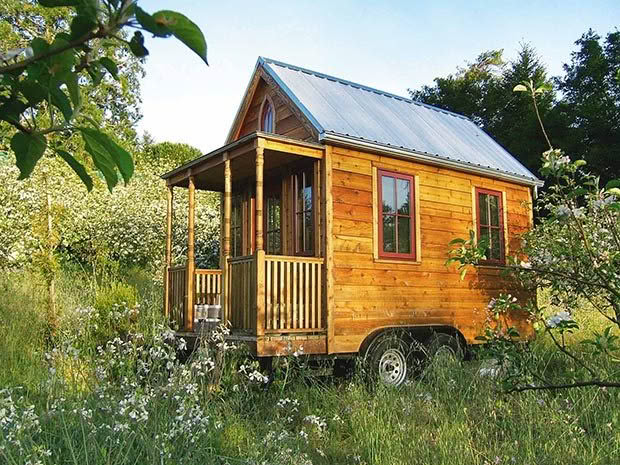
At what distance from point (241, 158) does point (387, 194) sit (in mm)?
2207

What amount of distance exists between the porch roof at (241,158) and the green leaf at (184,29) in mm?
6772

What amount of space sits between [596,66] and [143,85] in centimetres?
1793

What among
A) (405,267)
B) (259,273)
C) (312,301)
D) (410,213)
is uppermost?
(410,213)

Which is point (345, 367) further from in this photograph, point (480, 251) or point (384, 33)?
point (480, 251)

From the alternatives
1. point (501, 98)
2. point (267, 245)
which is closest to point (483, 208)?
point (267, 245)

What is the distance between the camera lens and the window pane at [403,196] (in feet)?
29.2

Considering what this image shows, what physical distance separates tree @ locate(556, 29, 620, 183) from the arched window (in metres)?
13.6

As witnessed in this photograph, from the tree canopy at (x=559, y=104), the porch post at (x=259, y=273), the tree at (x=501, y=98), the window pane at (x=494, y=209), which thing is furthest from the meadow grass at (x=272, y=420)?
the tree at (x=501, y=98)

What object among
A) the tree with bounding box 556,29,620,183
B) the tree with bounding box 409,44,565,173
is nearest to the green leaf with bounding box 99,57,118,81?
the tree with bounding box 556,29,620,183

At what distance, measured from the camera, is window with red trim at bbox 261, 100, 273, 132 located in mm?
9883

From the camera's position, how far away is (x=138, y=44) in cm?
75

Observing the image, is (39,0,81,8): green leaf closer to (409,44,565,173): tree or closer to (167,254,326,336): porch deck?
(167,254,326,336): porch deck

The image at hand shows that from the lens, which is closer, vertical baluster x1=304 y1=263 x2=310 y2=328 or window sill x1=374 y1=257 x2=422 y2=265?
vertical baluster x1=304 y1=263 x2=310 y2=328

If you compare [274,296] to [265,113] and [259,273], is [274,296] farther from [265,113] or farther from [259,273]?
[265,113]
